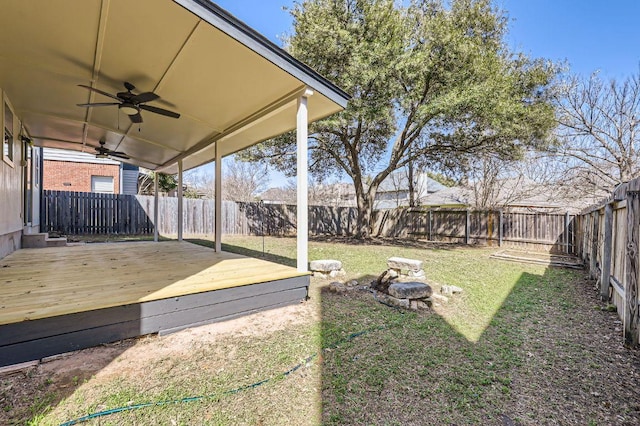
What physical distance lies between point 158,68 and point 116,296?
2931 mm

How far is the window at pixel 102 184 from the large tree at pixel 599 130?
1857 cm

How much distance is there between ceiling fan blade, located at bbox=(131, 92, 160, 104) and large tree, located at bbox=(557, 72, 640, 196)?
12.1 meters

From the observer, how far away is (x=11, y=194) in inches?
208

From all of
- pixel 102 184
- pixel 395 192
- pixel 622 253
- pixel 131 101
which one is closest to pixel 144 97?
pixel 131 101

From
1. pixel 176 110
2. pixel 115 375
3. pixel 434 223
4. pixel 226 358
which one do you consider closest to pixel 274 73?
pixel 176 110

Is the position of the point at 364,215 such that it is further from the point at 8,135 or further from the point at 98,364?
the point at 98,364

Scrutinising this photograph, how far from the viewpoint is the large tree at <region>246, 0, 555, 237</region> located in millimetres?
8523

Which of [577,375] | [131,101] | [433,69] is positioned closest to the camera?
[577,375]

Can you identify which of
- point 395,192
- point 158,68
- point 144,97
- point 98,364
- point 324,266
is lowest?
point 98,364

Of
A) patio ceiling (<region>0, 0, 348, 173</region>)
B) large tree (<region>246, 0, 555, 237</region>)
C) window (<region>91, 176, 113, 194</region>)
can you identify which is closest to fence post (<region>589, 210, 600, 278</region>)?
large tree (<region>246, 0, 555, 237</region>)

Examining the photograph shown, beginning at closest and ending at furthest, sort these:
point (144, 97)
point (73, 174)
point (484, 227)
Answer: point (144, 97)
point (484, 227)
point (73, 174)

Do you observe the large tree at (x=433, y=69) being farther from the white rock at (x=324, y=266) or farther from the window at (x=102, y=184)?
the window at (x=102, y=184)

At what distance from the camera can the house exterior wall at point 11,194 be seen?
4676mm

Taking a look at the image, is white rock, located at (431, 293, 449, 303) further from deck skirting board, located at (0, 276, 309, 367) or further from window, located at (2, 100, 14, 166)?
window, located at (2, 100, 14, 166)
